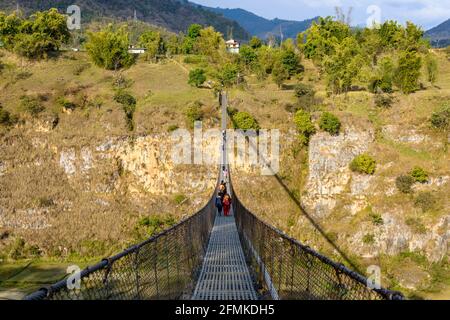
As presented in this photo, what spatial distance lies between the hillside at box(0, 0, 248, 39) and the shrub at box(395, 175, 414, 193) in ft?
187

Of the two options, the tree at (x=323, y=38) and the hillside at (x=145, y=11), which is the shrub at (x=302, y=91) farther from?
the hillside at (x=145, y=11)

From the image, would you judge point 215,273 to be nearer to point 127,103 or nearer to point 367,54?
point 127,103

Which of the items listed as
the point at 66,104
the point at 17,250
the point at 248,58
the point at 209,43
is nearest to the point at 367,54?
the point at 248,58

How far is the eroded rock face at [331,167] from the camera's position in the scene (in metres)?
21.0

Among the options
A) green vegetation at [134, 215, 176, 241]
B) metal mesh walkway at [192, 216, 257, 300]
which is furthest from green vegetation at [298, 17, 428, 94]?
metal mesh walkway at [192, 216, 257, 300]

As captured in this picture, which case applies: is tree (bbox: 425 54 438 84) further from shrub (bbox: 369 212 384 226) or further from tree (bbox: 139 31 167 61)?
tree (bbox: 139 31 167 61)

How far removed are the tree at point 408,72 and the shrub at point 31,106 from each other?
60.4 ft

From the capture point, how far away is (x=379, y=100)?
2447 centimetres

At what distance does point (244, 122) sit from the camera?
2319 centimetres

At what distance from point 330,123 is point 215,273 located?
17.6 m

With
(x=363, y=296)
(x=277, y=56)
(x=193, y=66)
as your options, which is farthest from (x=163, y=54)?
(x=363, y=296)

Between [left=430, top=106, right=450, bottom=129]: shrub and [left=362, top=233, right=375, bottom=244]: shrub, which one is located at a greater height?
[left=430, top=106, right=450, bottom=129]: shrub

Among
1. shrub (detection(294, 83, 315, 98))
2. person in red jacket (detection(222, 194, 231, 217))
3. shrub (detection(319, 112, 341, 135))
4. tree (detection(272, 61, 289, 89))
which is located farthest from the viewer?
tree (detection(272, 61, 289, 89))

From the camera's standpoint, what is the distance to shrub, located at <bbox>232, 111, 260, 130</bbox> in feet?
76.1
